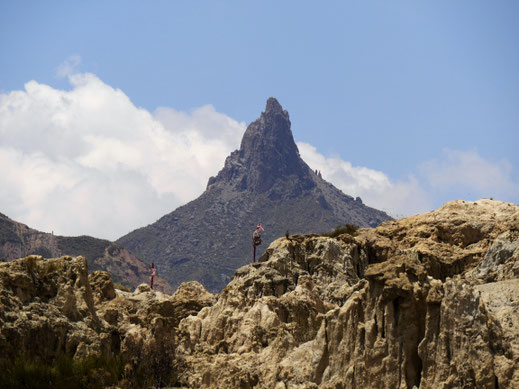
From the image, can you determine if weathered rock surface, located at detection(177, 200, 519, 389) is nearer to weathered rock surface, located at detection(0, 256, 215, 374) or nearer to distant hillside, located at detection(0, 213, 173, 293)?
weathered rock surface, located at detection(0, 256, 215, 374)

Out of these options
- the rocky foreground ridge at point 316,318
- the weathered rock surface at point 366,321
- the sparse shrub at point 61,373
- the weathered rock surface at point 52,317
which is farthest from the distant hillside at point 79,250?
the sparse shrub at point 61,373

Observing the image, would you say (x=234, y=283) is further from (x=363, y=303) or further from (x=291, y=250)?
(x=363, y=303)

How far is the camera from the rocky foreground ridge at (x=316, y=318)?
22.0m

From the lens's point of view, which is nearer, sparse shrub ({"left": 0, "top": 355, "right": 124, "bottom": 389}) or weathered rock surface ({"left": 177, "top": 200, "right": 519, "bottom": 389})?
weathered rock surface ({"left": 177, "top": 200, "right": 519, "bottom": 389})

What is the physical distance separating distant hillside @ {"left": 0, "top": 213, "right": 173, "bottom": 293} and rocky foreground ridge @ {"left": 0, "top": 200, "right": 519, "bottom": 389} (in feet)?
345

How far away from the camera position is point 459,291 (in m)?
22.1

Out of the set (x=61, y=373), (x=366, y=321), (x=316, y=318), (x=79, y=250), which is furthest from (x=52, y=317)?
(x=79, y=250)

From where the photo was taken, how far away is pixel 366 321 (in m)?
23.8

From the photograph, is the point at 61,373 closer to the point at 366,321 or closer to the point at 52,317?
the point at 52,317

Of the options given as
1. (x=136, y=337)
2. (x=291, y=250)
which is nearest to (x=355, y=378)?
(x=136, y=337)

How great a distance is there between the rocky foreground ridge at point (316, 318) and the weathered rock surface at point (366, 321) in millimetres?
41

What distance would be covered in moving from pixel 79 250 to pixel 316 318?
134 metres

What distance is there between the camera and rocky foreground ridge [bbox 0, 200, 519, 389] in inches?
865

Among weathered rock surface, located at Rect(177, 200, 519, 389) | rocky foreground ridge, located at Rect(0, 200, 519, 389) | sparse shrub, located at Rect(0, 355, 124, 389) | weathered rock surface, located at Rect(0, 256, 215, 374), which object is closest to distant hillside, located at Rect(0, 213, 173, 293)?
rocky foreground ridge, located at Rect(0, 200, 519, 389)
